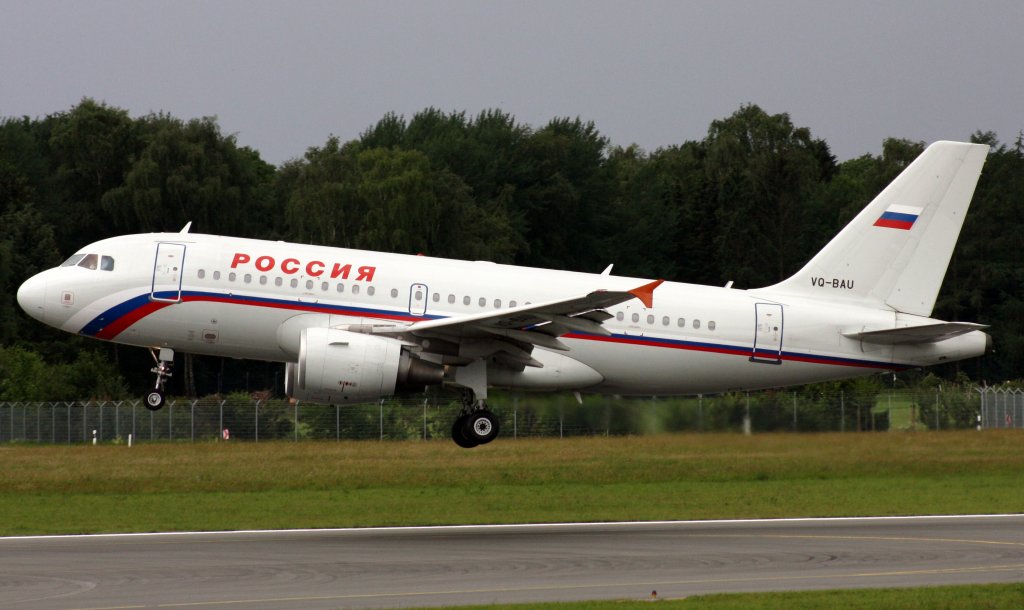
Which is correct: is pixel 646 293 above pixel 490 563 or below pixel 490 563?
above

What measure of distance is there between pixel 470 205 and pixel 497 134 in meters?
15.9

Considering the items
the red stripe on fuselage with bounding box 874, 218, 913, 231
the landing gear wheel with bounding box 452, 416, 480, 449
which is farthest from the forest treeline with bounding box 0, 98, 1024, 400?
the red stripe on fuselage with bounding box 874, 218, 913, 231

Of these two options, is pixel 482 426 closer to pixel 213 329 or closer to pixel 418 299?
pixel 418 299

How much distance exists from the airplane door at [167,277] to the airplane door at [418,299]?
15.8 feet

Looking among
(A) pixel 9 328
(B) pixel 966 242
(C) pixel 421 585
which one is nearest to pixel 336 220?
(A) pixel 9 328

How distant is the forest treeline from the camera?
79.2m

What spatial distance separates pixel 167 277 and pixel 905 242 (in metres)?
16.5

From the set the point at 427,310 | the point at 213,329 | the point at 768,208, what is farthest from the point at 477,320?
the point at 768,208

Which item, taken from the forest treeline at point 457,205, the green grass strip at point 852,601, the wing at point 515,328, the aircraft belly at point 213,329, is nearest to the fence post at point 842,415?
the wing at point 515,328

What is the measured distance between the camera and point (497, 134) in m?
104

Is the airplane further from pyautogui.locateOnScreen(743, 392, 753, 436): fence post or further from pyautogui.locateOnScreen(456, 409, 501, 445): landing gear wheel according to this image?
pyautogui.locateOnScreen(743, 392, 753, 436): fence post

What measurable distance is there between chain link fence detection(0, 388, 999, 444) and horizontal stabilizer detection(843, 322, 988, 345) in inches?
136

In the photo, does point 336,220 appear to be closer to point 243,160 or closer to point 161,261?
point 243,160

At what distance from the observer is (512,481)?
42.8 m
